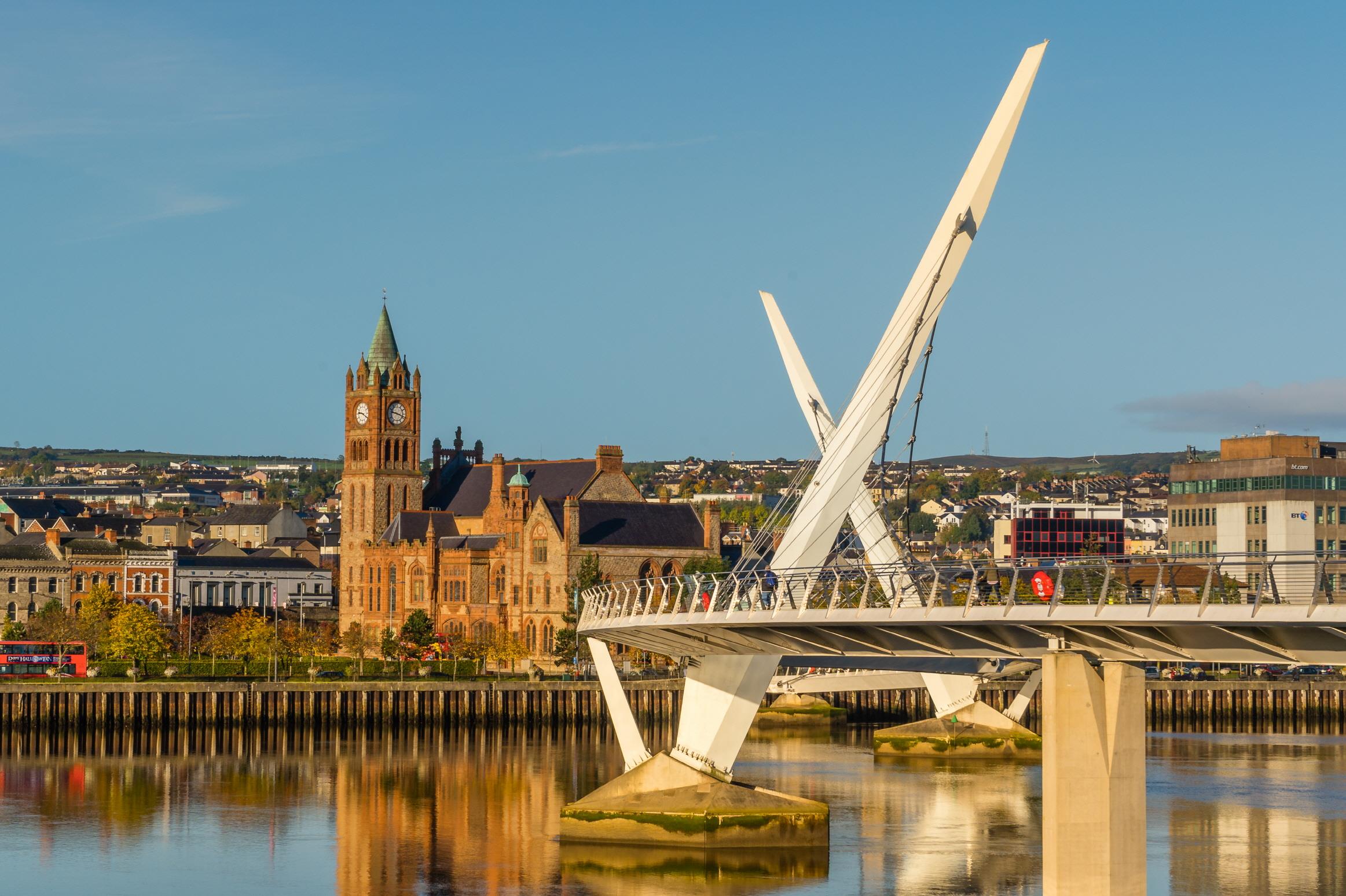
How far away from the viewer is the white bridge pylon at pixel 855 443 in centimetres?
→ 4706

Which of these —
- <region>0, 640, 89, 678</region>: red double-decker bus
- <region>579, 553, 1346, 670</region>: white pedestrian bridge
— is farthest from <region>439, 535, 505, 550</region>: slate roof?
<region>579, 553, 1346, 670</region>: white pedestrian bridge

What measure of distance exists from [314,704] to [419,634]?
28.3 metres

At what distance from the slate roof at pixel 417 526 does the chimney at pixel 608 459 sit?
43.6 feet

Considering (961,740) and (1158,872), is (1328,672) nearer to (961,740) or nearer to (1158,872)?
(961,740)

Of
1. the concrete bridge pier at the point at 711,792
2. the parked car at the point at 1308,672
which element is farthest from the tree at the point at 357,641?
the concrete bridge pier at the point at 711,792

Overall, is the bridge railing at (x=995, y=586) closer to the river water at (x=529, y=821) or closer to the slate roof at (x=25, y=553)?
the river water at (x=529, y=821)

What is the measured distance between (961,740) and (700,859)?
117ft

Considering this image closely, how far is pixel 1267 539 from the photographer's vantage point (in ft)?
485

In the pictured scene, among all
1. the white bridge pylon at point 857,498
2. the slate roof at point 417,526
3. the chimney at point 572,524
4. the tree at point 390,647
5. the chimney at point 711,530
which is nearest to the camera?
the white bridge pylon at point 857,498

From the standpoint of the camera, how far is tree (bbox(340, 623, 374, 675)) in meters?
144

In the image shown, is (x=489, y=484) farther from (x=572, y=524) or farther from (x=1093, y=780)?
(x=1093, y=780)

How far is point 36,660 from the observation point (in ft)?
390

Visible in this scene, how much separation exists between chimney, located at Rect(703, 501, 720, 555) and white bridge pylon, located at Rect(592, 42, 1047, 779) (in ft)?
280

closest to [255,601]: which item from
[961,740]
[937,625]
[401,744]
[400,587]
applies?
[400,587]
